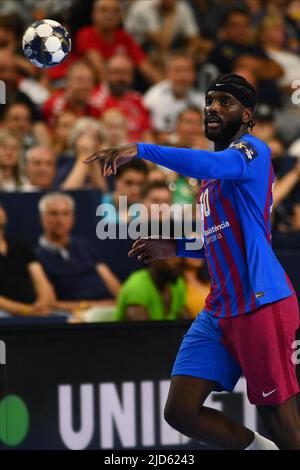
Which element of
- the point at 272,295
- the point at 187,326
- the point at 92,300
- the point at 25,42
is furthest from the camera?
the point at 92,300

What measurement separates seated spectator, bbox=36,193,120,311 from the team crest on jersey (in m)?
2.96

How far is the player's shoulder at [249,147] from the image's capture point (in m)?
4.71

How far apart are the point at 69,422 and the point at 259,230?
74.6 inches

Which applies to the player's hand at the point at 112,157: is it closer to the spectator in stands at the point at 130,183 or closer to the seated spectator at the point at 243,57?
the spectator in stands at the point at 130,183

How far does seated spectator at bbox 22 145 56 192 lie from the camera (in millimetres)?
8469

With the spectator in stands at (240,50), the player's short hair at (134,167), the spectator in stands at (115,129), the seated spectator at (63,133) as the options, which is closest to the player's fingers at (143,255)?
the player's short hair at (134,167)

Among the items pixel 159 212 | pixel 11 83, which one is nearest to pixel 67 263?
pixel 159 212

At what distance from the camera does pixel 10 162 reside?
28.0ft

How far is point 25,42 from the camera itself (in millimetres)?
5742

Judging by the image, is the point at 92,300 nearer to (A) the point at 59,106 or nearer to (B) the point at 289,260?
(B) the point at 289,260

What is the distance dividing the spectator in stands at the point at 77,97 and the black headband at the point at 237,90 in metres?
4.83

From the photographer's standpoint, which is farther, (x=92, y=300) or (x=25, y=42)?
(x=92, y=300)

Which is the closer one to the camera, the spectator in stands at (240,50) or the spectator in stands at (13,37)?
the spectator in stands at (13,37)
